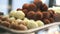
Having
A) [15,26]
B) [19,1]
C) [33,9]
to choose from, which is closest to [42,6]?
[33,9]

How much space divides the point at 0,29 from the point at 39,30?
0.32 meters

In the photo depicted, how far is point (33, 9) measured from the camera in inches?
58.3

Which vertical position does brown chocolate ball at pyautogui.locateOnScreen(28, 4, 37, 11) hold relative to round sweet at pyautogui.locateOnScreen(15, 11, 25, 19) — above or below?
above

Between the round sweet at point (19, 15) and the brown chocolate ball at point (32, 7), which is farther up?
the brown chocolate ball at point (32, 7)

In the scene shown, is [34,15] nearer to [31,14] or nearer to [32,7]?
[31,14]

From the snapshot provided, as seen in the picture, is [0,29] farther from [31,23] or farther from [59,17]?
[59,17]

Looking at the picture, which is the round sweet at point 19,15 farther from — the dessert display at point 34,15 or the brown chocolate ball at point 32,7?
the brown chocolate ball at point 32,7

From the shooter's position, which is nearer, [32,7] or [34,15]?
[34,15]

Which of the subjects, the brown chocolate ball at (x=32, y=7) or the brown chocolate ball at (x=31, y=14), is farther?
the brown chocolate ball at (x=32, y=7)

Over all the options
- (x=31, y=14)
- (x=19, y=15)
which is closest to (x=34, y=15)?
(x=31, y=14)

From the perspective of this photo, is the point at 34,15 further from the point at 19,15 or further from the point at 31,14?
the point at 19,15

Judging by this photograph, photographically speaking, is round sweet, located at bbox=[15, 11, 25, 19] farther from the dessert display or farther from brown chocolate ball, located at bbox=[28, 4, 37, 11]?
brown chocolate ball, located at bbox=[28, 4, 37, 11]

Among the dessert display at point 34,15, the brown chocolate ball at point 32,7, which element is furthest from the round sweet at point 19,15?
the brown chocolate ball at point 32,7

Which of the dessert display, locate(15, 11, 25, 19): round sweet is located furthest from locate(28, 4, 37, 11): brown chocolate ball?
locate(15, 11, 25, 19): round sweet
